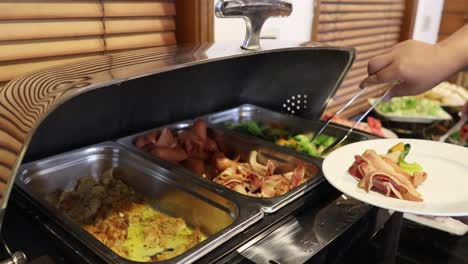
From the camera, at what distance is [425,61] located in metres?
1.07

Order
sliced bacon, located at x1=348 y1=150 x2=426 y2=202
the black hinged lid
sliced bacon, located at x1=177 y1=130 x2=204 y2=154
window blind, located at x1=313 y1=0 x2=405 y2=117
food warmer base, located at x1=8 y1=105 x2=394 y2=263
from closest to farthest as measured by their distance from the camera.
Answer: the black hinged lid, food warmer base, located at x1=8 y1=105 x2=394 y2=263, sliced bacon, located at x1=348 y1=150 x2=426 y2=202, sliced bacon, located at x1=177 y1=130 x2=204 y2=154, window blind, located at x1=313 y1=0 x2=405 y2=117

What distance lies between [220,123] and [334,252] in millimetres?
724

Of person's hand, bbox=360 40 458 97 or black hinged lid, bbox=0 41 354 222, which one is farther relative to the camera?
person's hand, bbox=360 40 458 97

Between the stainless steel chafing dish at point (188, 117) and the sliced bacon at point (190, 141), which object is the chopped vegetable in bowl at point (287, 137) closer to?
the stainless steel chafing dish at point (188, 117)

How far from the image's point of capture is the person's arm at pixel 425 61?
1072mm

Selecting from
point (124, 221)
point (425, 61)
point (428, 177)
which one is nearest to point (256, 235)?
Answer: point (124, 221)

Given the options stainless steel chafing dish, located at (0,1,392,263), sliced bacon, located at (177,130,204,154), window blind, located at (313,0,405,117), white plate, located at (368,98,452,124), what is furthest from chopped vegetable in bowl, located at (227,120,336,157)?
white plate, located at (368,98,452,124)

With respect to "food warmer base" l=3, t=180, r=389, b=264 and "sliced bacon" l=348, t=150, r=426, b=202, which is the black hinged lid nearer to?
"food warmer base" l=3, t=180, r=389, b=264

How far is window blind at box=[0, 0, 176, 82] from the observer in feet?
3.02

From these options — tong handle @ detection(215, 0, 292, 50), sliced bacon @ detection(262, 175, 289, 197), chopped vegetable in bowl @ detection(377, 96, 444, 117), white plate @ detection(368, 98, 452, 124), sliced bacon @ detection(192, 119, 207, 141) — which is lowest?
white plate @ detection(368, 98, 452, 124)

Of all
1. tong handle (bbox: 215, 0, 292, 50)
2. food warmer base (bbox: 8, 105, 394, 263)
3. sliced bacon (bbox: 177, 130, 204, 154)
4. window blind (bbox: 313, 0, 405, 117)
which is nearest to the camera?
food warmer base (bbox: 8, 105, 394, 263)

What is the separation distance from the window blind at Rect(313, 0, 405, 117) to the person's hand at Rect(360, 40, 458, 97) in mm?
887

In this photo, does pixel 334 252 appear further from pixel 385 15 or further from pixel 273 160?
pixel 385 15

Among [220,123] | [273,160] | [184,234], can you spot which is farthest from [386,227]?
[220,123]
